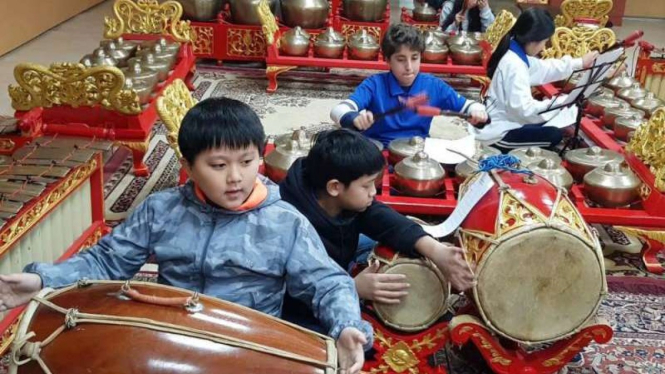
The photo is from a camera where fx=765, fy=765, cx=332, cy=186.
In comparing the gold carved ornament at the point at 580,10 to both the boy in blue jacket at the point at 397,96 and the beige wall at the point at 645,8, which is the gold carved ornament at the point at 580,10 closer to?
the boy in blue jacket at the point at 397,96

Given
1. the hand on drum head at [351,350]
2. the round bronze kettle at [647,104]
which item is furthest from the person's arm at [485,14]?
the hand on drum head at [351,350]

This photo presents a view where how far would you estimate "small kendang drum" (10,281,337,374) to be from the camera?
3.77 feet

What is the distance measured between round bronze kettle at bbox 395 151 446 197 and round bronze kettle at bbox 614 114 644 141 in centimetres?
96

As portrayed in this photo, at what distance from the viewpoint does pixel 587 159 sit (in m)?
2.73

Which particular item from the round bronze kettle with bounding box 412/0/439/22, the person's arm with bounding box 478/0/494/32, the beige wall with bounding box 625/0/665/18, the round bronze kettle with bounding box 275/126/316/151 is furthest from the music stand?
the beige wall with bounding box 625/0/665/18

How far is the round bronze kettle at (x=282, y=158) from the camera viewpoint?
8.58 ft

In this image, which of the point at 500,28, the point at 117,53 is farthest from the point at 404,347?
the point at 500,28

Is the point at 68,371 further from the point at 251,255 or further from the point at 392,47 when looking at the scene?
the point at 392,47

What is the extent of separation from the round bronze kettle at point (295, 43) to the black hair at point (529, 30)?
167cm

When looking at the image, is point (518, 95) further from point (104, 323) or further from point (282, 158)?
point (104, 323)

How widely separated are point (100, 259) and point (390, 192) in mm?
1370

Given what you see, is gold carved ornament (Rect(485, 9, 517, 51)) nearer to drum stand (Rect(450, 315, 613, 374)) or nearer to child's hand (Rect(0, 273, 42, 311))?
drum stand (Rect(450, 315, 613, 374))

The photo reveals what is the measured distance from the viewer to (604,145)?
10.2 ft

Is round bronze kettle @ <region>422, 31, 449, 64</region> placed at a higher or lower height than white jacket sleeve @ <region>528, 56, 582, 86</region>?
lower
